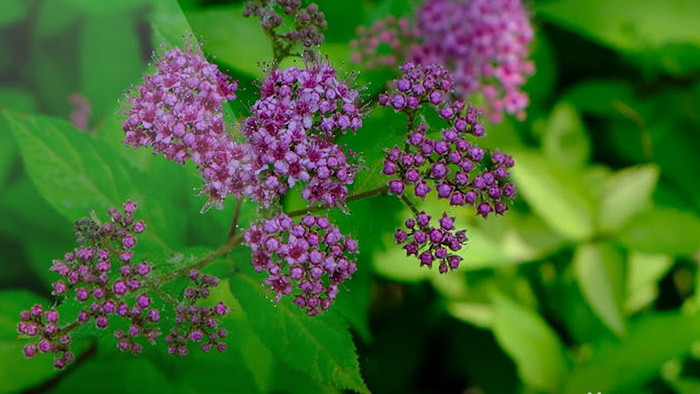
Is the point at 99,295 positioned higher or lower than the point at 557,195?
lower

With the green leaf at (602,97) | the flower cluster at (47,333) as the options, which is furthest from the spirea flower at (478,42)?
the flower cluster at (47,333)

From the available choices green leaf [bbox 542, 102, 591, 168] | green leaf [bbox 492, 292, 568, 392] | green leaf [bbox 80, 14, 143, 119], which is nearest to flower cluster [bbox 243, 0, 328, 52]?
green leaf [bbox 80, 14, 143, 119]

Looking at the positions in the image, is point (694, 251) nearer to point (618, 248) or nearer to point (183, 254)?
point (618, 248)

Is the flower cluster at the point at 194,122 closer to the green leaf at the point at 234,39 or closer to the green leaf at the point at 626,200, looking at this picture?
the green leaf at the point at 234,39

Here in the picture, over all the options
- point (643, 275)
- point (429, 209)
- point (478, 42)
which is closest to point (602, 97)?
point (643, 275)

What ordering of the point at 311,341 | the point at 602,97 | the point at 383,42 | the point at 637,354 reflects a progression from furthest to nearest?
1. the point at 602,97
2. the point at 637,354
3. the point at 383,42
4. the point at 311,341

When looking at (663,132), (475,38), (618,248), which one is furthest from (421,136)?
(663,132)

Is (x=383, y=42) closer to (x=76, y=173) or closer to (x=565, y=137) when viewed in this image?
(x=76, y=173)
